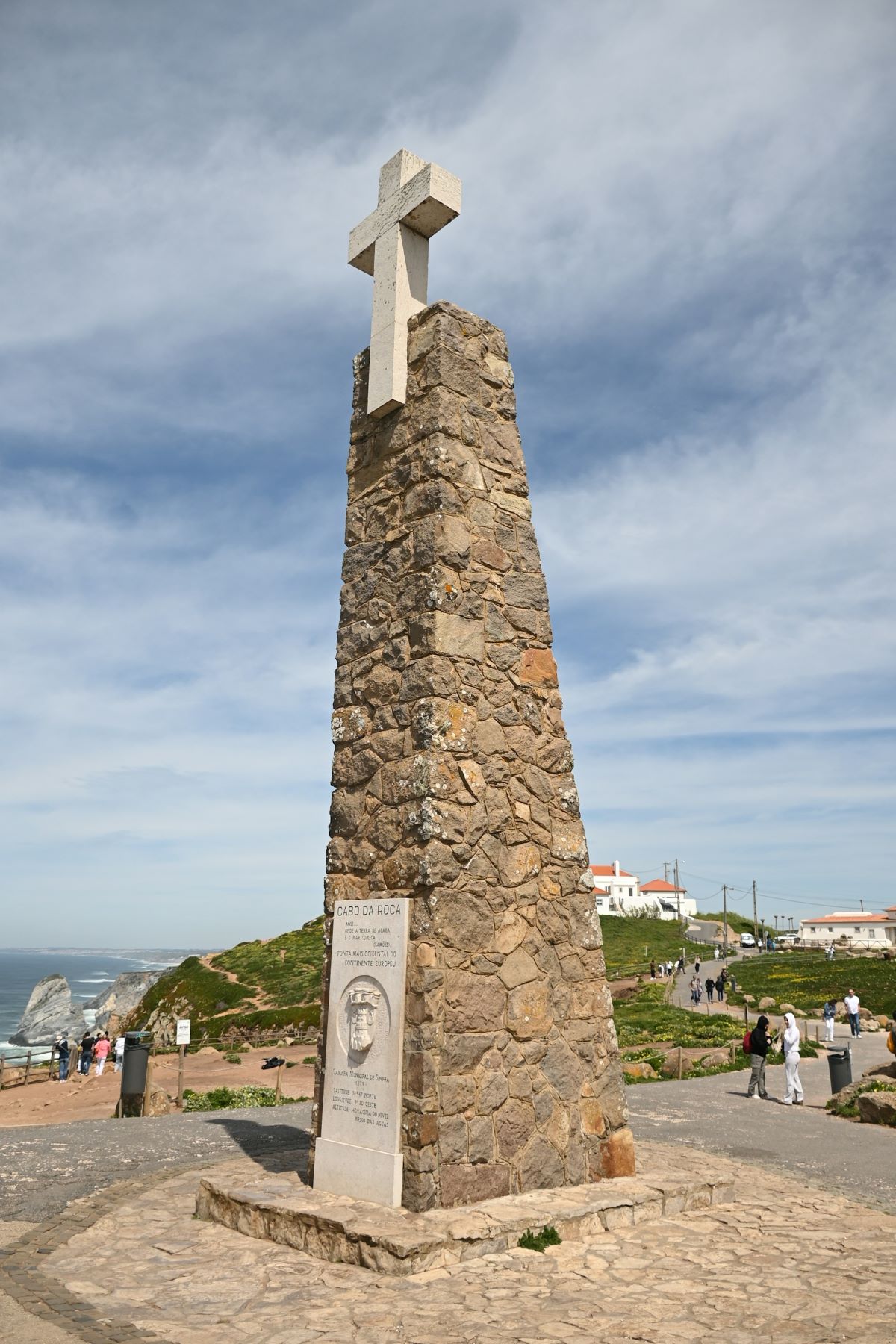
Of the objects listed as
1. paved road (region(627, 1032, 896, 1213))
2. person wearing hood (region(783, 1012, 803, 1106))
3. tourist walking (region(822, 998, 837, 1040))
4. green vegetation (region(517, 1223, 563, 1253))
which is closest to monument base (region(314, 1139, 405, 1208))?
green vegetation (region(517, 1223, 563, 1253))

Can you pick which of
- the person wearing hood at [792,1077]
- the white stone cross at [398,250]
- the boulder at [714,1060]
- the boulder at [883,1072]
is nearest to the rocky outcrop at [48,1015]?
the boulder at [714,1060]

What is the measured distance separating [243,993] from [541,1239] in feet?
124

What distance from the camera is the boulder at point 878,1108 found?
40.5 feet

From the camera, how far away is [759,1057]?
14961 millimetres

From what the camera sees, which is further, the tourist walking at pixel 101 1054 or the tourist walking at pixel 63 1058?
the tourist walking at pixel 101 1054

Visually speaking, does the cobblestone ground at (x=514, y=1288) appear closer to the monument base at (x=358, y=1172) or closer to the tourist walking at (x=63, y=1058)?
the monument base at (x=358, y=1172)

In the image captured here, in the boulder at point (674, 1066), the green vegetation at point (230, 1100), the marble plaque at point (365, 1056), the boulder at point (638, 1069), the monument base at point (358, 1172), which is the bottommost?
the green vegetation at point (230, 1100)

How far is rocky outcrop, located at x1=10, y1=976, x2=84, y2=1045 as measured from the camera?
84500 millimetres

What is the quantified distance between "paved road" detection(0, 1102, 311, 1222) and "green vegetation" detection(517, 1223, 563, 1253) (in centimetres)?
381

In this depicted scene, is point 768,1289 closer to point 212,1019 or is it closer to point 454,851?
point 454,851

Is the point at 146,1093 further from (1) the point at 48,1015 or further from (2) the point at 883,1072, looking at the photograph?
(1) the point at 48,1015

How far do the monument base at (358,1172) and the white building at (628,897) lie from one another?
91.4 metres

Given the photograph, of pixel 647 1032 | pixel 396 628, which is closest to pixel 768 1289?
pixel 396 628

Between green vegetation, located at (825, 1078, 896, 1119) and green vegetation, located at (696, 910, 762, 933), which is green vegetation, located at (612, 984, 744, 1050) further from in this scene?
green vegetation, located at (696, 910, 762, 933)
